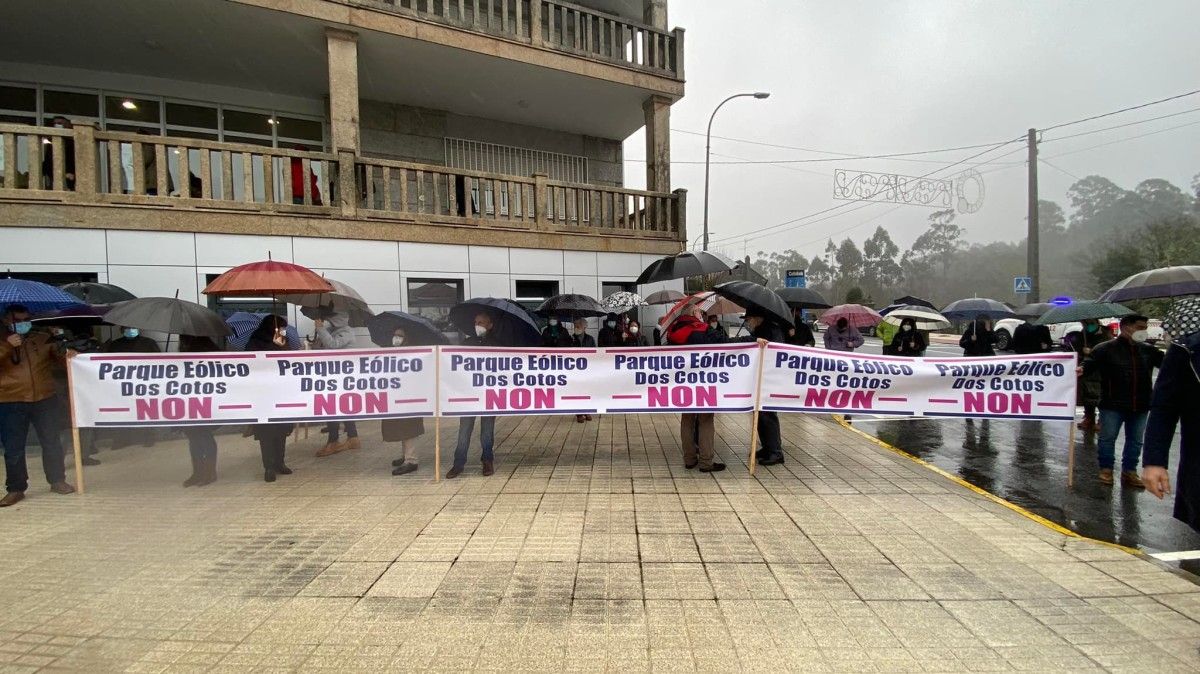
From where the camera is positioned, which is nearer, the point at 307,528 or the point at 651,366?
the point at 307,528

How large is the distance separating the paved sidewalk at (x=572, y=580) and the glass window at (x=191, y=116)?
936 cm

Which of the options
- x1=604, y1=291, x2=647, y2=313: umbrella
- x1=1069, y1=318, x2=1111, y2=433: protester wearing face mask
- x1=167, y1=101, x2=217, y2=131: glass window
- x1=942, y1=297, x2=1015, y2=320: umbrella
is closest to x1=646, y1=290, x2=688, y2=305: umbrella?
x1=604, y1=291, x2=647, y2=313: umbrella

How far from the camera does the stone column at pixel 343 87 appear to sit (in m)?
9.73

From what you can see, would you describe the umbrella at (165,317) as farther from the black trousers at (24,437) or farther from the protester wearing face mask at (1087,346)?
the protester wearing face mask at (1087,346)

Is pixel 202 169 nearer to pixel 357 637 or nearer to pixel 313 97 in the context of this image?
pixel 313 97

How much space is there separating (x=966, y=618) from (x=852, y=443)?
4.69 m

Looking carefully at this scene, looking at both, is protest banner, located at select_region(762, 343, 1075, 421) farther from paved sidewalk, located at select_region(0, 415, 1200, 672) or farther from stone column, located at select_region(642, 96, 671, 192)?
stone column, located at select_region(642, 96, 671, 192)

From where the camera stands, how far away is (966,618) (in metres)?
3.15

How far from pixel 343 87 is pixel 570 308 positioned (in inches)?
232

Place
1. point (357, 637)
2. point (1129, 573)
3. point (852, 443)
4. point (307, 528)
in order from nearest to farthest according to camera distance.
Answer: point (357, 637) → point (1129, 573) → point (307, 528) → point (852, 443)

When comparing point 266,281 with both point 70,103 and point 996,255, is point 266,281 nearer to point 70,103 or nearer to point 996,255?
point 70,103

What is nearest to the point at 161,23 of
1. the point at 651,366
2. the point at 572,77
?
the point at 572,77

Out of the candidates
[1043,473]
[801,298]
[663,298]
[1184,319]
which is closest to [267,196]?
[663,298]

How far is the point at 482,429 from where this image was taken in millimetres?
6145
